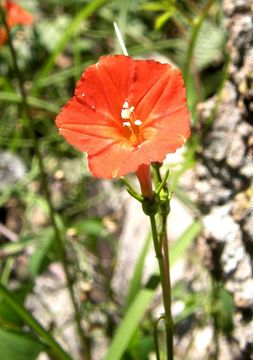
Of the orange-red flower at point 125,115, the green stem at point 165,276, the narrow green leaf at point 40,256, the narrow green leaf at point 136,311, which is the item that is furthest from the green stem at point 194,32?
the green stem at point 165,276

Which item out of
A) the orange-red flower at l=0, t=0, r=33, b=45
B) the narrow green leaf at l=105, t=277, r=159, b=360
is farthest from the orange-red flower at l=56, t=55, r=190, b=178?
the orange-red flower at l=0, t=0, r=33, b=45

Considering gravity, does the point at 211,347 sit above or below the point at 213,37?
below

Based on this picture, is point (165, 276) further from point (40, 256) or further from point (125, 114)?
point (40, 256)

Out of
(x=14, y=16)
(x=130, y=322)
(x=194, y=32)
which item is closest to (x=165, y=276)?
(x=130, y=322)

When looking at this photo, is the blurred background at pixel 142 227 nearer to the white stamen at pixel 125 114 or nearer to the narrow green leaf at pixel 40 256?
the narrow green leaf at pixel 40 256

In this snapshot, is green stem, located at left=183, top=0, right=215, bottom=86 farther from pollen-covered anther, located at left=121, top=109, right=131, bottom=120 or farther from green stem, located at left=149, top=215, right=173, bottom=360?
green stem, located at left=149, top=215, right=173, bottom=360

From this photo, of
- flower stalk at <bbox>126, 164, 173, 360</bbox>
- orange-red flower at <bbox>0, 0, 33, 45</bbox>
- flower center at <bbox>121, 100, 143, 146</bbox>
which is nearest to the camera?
flower stalk at <bbox>126, 164, 173, 360</bbox>

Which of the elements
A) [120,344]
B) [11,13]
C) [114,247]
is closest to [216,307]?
[120,344]

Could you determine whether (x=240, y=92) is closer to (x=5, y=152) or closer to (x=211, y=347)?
(x=211, y=347)
